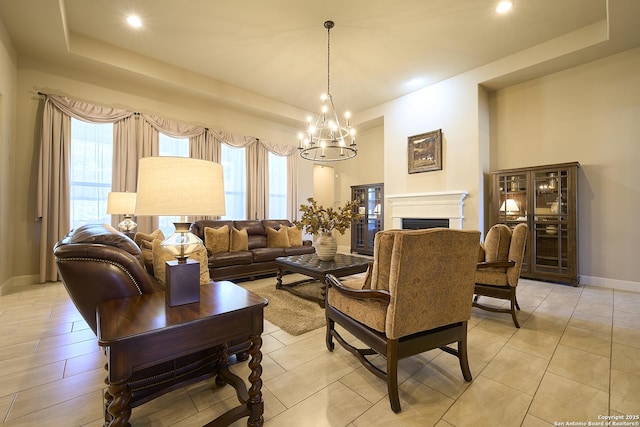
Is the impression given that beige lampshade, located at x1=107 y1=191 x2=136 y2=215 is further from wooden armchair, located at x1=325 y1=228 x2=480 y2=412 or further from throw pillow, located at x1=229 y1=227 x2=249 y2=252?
wooden armchair, located at x1=325 y1=228 x2=480 y2=412

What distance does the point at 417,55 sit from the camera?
14.1ft

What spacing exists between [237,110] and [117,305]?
5.34 meters

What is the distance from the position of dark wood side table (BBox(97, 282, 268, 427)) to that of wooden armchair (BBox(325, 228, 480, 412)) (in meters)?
0.67

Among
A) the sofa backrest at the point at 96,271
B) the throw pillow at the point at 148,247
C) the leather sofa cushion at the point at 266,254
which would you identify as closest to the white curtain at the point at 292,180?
the leather sofa cushion at the point at 266,254

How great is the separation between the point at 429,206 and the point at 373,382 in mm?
4179

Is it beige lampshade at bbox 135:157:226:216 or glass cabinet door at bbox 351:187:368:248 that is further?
glass cabinet door at bbox 351:187:368:248

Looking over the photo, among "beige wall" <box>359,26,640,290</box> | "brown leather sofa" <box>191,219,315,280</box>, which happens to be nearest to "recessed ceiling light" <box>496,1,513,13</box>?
"beige wall" <box>359,26,640,290</box>

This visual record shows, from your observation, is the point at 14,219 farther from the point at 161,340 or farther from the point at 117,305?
the point at 161,340

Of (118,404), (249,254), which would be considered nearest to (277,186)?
(249,254)

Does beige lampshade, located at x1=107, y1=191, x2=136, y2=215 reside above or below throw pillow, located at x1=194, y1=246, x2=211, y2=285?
above

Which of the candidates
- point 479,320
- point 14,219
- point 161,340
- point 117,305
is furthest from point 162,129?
point 479,320

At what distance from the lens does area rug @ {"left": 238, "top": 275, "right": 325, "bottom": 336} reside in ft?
8.23

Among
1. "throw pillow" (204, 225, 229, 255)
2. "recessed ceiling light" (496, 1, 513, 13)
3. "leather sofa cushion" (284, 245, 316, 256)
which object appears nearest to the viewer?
"recessed ceiling light" (496, 1, 513, 13)

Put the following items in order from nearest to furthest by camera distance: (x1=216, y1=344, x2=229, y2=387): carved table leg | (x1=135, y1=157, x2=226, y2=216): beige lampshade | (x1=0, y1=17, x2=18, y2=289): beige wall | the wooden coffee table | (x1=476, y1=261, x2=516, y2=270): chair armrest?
(x1=135, y1=157, x2=226, y2=216): beige lampshade
(x1=216, y1=344, x2=229, y2=387): carved table leg
(x1=476, y1=261, x2=516, y2=270): chair armrest
the wooden coffee table
(x1=0, y1=17, x2=18, y2=289): beige wall
